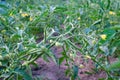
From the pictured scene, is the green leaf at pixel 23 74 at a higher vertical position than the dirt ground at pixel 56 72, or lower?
higher

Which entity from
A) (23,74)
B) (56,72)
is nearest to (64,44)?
(23,74)

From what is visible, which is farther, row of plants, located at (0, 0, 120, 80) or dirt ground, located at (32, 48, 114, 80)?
dirt ground, located at (32, 48, 114, 80)

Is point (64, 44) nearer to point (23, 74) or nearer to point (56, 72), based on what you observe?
point (23, 74)

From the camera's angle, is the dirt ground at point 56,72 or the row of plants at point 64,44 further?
the dirt ground at point 56,72

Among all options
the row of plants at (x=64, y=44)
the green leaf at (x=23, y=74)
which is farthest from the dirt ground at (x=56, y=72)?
the green leaf at (x=23, y=74)

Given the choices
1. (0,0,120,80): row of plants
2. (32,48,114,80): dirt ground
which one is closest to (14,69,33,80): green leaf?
(0,0,120,80): row of plants

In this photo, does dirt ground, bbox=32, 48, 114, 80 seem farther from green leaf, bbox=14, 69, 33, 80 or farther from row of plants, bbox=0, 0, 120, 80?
green leaf, bbox=14, 69, 33, 80

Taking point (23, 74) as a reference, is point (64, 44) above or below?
above

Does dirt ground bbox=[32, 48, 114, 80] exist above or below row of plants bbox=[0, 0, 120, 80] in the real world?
below

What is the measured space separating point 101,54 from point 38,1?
74.6 inches

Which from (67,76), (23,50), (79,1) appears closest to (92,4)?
(79,1)

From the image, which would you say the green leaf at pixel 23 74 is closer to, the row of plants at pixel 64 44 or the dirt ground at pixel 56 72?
the row of plants at pixel 64 44

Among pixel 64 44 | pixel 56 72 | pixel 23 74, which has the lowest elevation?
pixel 56 72

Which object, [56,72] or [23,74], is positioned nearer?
[23,74]
